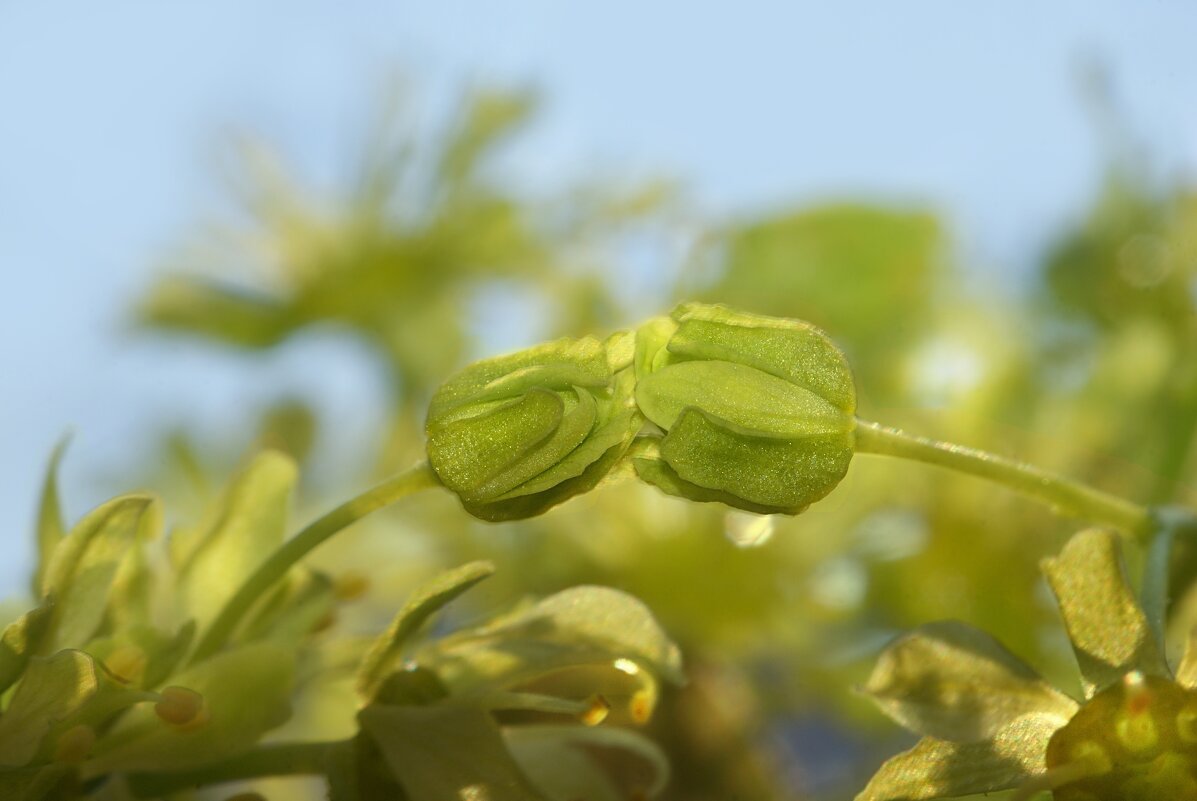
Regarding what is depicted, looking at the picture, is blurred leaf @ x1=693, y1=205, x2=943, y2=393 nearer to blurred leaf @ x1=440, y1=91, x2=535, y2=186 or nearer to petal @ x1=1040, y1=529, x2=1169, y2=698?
blurred leaf @ x1=440, y1=91, x2=535, y2=186

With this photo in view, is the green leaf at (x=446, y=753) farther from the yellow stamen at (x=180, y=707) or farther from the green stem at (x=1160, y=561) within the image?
the green stem at (x=1160, y=561)

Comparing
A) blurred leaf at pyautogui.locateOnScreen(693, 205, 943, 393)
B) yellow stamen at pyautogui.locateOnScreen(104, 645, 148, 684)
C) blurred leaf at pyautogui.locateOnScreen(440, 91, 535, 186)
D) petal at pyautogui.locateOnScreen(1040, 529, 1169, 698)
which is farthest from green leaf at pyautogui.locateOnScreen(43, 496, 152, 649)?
blurred leaf at pyautogui.locateOnScreen(440, 91, 535, 186)

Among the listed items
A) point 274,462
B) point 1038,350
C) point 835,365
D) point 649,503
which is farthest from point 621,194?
point 835,365

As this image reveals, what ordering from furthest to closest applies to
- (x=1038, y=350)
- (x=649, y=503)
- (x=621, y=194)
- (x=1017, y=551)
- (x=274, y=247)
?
1. (x=274, y=247)
2. (x=621, y=194)
3. (x=649, y=503)
4. (x=1038, y=350)
5. (x=1017, y=551)

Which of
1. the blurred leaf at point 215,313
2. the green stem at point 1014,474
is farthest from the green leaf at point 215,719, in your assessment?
the blurred leaf at point 215,313

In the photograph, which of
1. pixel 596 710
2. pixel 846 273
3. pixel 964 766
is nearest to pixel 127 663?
pixel 596 710

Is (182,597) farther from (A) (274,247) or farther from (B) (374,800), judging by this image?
(A) (274,247)

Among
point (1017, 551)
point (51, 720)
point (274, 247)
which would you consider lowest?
point (1017, 551)
